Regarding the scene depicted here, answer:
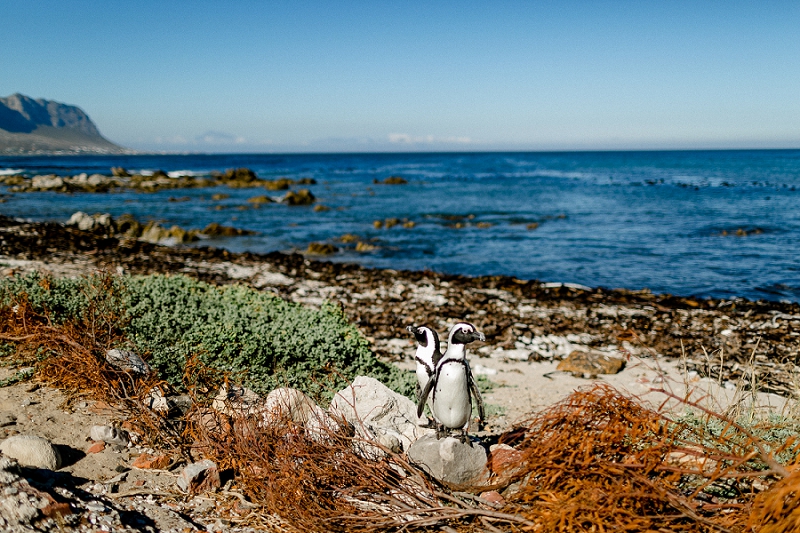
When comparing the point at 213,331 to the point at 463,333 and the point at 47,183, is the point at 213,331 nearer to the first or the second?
the point at 463,333

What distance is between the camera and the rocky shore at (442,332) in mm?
3930

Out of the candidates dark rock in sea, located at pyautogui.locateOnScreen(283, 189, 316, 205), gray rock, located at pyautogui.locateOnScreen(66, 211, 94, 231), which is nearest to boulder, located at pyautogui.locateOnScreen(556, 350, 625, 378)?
gray rock, located at pyautogui.locateOnScreen(66, 211, 94, 231)

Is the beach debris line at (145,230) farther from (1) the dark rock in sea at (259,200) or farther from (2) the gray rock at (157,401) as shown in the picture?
(2) the gray rock at (157,401)

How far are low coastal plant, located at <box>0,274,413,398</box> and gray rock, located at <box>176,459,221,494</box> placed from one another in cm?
135

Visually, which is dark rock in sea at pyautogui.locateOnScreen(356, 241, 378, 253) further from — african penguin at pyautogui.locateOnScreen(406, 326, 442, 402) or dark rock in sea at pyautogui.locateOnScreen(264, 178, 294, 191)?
dark rock in sea at pyautogui.locateOnScreen(264, 178, 294, 191)

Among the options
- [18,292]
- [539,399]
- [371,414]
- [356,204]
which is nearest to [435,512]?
[371,414]

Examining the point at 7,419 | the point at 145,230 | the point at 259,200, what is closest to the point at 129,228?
the point at 145,230

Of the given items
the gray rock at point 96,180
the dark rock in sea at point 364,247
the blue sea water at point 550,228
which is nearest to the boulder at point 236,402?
the blue sea water at point 550,228

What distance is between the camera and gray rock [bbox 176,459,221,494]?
4.10m

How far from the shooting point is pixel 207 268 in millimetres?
15945

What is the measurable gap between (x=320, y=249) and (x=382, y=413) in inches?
613

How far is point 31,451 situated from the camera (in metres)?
3.99

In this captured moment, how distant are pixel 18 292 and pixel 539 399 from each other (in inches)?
289

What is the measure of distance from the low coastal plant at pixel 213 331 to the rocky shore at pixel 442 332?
0.90m
